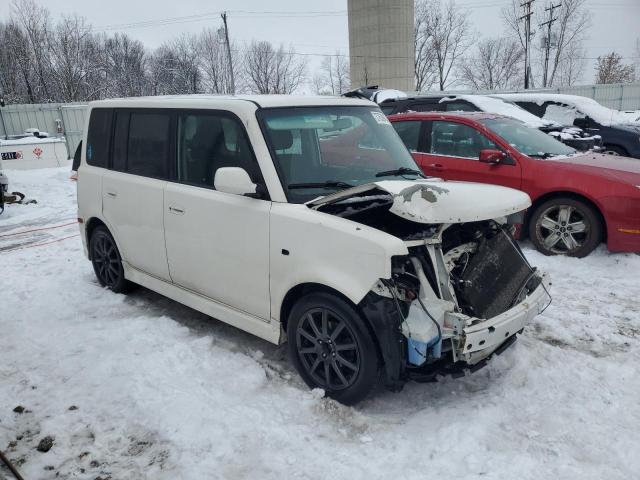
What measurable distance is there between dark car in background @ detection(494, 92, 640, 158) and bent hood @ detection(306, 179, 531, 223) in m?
9.11

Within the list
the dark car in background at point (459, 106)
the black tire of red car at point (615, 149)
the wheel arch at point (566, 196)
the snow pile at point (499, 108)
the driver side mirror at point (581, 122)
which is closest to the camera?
the wheel arch at point (566, 196)

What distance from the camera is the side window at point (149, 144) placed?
4594mm

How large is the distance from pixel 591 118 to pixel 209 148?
34.6 feet

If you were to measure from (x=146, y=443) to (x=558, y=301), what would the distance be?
4.09 meters

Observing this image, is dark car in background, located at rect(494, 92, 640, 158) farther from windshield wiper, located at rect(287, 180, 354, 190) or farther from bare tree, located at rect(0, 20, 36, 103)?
bare tree, located at rect(0, 20, 36, 103)

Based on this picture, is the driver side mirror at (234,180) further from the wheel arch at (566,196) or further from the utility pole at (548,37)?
the utility pole at (548,37)

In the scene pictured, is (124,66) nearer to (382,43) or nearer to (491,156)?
(382,43)

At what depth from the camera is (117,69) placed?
61.6 m

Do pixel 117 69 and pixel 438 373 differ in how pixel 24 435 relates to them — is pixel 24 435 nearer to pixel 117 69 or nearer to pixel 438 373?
pixel 438 373

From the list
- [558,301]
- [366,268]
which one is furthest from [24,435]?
[558,301]

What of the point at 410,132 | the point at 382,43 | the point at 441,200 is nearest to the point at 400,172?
the point at 441,200

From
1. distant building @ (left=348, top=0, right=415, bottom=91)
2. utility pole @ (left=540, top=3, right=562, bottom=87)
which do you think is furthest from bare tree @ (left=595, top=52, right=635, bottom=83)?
distant building @ (left=348, top=0, right=415, bottom=91)

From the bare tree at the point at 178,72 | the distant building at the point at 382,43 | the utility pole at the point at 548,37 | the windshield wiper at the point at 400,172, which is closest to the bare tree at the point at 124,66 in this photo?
the bare tree at the point at 178,72

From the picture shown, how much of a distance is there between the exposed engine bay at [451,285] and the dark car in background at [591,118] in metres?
9.07
